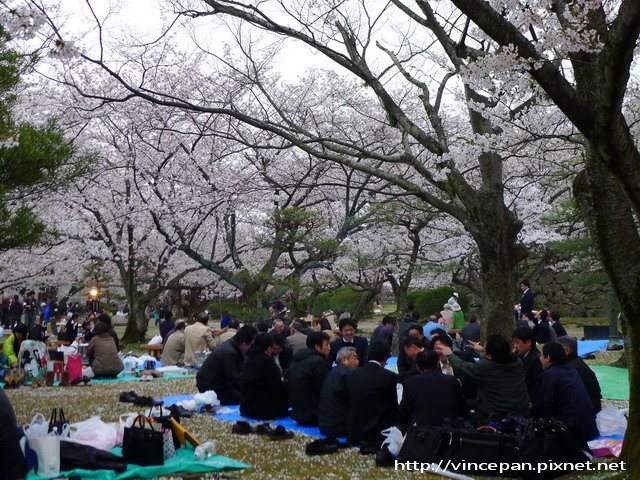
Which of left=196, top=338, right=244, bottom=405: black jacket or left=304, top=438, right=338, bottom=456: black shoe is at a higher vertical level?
left=196, top=338, right=244, bottom=405: black jacket

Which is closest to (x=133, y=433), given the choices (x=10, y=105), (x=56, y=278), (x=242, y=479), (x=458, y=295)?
(x=242, y=479)

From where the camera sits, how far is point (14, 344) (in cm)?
1102

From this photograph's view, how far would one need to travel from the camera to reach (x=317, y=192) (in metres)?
18.3

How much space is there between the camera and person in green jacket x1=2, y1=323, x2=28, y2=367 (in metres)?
10.9

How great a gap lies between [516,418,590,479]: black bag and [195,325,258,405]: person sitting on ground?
4.39 meters

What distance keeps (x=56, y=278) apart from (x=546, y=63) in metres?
25.0

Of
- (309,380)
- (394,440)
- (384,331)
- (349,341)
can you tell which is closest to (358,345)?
(349,341)

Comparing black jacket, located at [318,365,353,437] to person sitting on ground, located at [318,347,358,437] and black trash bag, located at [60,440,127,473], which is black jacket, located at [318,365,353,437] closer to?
person sitting on ground, located at [318,347,358,437]

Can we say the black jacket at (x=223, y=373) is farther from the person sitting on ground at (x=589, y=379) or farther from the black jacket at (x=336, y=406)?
the person sitting on ground at (x=589, y=379)

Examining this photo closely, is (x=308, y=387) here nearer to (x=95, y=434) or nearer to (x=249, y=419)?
(x=249, y=419)

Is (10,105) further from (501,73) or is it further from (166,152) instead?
(166,152)

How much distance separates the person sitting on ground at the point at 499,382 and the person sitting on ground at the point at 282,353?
3.32 metres

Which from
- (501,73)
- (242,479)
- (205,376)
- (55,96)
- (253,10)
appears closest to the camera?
(501,73)

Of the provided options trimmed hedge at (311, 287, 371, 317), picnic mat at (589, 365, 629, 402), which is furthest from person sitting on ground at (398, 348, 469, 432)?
trimmed hedge at (311, 287, 371, 317)
